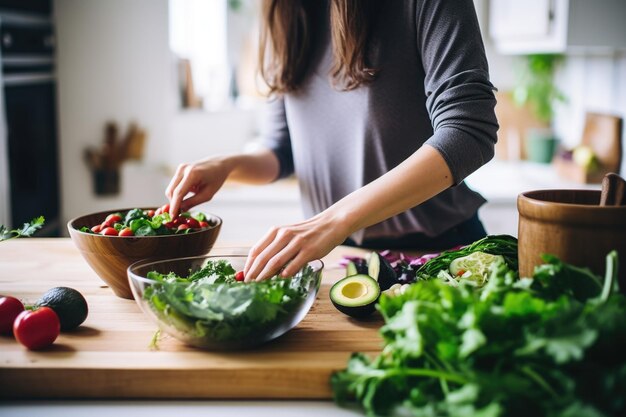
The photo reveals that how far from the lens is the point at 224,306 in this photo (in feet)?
3.02

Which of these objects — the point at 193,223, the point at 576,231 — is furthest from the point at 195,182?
the point at 576,231

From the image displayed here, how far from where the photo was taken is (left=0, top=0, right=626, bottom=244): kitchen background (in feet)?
9.16

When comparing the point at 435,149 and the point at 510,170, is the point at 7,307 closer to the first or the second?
the point at 435,149

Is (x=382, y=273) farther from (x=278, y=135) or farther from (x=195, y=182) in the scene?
(x=278, y=135)

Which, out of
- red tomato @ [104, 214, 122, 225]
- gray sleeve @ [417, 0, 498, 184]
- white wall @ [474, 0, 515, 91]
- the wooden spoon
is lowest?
red tomato @ [104, 214, 122, 225]

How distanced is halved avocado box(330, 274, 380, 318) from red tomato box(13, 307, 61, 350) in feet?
1.44

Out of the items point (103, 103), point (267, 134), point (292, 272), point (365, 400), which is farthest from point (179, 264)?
point (103, 103)

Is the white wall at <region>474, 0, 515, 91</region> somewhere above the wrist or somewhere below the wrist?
above

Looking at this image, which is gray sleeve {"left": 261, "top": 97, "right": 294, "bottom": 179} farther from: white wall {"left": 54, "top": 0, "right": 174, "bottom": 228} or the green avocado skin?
white wall {"left": 54, "top": 0, "right": 174, "bottom": 228}

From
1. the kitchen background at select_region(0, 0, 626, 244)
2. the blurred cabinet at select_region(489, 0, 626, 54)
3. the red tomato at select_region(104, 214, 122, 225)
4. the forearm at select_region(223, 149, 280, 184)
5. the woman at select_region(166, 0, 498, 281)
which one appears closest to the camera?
the woman at select_region(166, 0, 498, 281)

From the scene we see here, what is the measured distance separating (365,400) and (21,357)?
0.50m

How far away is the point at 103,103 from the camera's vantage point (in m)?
3.31

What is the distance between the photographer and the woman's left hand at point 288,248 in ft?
3.35

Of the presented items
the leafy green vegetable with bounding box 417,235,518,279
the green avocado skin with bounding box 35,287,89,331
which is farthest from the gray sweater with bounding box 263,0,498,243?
the green avocado skin with bounding box 35,287,89,331
